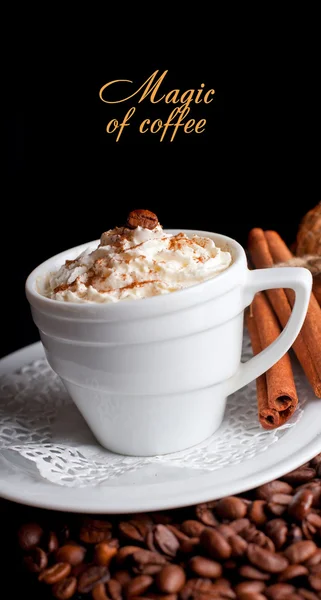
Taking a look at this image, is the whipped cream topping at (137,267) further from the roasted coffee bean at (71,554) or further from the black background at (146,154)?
the black background at (146,154)

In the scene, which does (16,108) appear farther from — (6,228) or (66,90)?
(6,228)

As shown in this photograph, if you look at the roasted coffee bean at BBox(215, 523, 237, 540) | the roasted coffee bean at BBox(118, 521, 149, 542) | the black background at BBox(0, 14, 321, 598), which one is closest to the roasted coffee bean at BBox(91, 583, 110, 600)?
the roasted coffee bean at BBox(118, 521, 149, 542)

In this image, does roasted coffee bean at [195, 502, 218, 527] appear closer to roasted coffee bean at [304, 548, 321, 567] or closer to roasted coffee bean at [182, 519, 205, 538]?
roasted coffee bean at [182, 519, 205, 538]

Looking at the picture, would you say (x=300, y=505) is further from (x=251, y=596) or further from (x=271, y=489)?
(x=251, y=596)

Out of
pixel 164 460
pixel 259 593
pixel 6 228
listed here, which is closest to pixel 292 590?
pixel 259 593

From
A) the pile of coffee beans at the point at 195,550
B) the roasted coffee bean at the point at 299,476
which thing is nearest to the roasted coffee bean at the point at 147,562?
the pile of coffee beans at the point at 195,550
